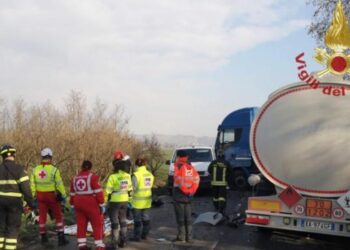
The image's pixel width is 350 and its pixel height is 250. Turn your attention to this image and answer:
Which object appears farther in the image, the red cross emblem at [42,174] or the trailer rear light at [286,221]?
the red cross emblem at [42,174]

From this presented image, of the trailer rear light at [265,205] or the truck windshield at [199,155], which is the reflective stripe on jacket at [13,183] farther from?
the truck windshield at [199,155]

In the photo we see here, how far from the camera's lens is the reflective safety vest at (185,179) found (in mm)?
9317

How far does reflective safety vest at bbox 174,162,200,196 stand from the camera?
9317mm

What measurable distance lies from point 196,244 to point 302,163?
2793 mm

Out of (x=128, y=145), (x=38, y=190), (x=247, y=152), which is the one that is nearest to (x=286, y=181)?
(x=38, y=190)

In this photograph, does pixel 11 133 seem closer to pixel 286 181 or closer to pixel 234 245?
pixel 234 245

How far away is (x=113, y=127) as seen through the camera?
23359 millimetres

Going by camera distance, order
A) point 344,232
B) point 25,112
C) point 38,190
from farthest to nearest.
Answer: point 25,112 → point 38,190 → point 344,232

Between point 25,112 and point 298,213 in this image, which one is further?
point 25,112

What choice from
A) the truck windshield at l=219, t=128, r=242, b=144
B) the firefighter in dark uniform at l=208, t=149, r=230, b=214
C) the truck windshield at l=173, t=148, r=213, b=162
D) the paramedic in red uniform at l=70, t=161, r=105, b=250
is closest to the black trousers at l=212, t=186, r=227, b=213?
the firefighter in dark uniform at l=208, t=149, r=230, b=214

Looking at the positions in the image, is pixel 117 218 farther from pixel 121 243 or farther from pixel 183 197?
pixel 183 197

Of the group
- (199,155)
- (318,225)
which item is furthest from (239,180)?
(318,225)

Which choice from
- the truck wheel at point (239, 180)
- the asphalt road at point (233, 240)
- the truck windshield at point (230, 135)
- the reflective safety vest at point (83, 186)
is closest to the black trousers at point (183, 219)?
the asphalt road at point (233, 240)

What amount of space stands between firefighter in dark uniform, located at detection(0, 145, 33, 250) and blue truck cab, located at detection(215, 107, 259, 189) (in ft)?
39.8
